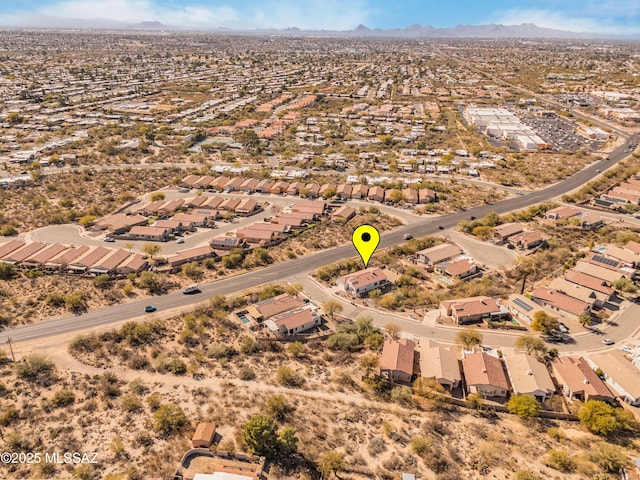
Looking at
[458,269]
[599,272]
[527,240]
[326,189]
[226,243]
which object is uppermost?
[326,189]

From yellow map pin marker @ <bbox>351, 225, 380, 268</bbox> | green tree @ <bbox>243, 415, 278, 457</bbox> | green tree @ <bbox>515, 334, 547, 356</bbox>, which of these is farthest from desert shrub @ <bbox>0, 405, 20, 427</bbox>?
green tree @ <bbox>515, 334, 547, 356</bbox>

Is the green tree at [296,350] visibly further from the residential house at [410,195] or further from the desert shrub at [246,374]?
the residential house at [410,195]

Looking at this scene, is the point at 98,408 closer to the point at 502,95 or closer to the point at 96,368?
the point at 96,368

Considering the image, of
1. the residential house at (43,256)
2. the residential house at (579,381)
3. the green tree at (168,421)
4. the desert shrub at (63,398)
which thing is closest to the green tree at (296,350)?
the green tree at (168,421)

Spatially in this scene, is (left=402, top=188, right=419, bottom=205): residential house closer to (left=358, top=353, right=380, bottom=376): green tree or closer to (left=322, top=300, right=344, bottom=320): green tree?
(left=322, top=300, right=344, bottom=320): green tree

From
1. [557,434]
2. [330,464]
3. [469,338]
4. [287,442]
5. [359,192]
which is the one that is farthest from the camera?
[359,192]

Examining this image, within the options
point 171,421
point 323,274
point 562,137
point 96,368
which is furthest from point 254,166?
point 562,137

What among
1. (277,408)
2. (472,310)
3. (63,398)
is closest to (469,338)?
(472,310)

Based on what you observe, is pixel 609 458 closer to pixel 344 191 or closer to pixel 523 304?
pixel 523 304
